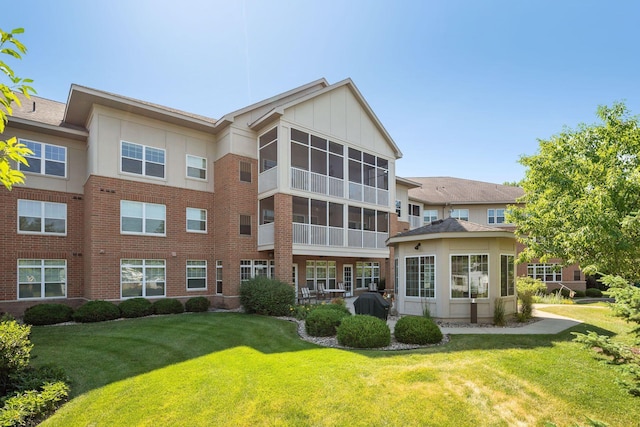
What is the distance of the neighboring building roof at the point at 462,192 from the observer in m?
33.5

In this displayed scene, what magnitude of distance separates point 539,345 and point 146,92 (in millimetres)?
17687

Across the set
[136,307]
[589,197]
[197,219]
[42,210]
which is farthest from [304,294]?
[589,197]

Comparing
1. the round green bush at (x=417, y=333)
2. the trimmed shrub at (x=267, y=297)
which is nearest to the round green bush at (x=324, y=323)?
the round green bush at (x=417, y=333)

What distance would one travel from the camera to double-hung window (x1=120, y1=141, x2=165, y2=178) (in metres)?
16.5

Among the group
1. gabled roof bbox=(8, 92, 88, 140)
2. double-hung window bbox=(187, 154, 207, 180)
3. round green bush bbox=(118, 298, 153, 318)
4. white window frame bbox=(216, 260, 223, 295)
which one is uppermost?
gabled roof bbox=(8, 92, 88, 140)

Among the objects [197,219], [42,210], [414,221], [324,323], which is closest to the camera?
[324,323]

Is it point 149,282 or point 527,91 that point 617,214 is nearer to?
point 527,91

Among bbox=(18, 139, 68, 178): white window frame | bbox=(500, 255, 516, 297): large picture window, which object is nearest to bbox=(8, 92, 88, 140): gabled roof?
bbox=(18, 139, 68, 178): white window frame

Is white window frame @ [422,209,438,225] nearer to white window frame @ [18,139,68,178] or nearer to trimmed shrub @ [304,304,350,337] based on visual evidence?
trimmed shrub @ [304,304,350,337]

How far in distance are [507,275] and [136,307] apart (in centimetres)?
1499

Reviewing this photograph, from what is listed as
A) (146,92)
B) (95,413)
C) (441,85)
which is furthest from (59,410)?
(441,85)

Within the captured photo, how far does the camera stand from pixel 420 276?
46.4ft

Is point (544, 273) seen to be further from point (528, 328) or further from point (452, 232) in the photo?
point (452, 232)

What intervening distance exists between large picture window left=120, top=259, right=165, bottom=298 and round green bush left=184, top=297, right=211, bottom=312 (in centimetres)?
153
